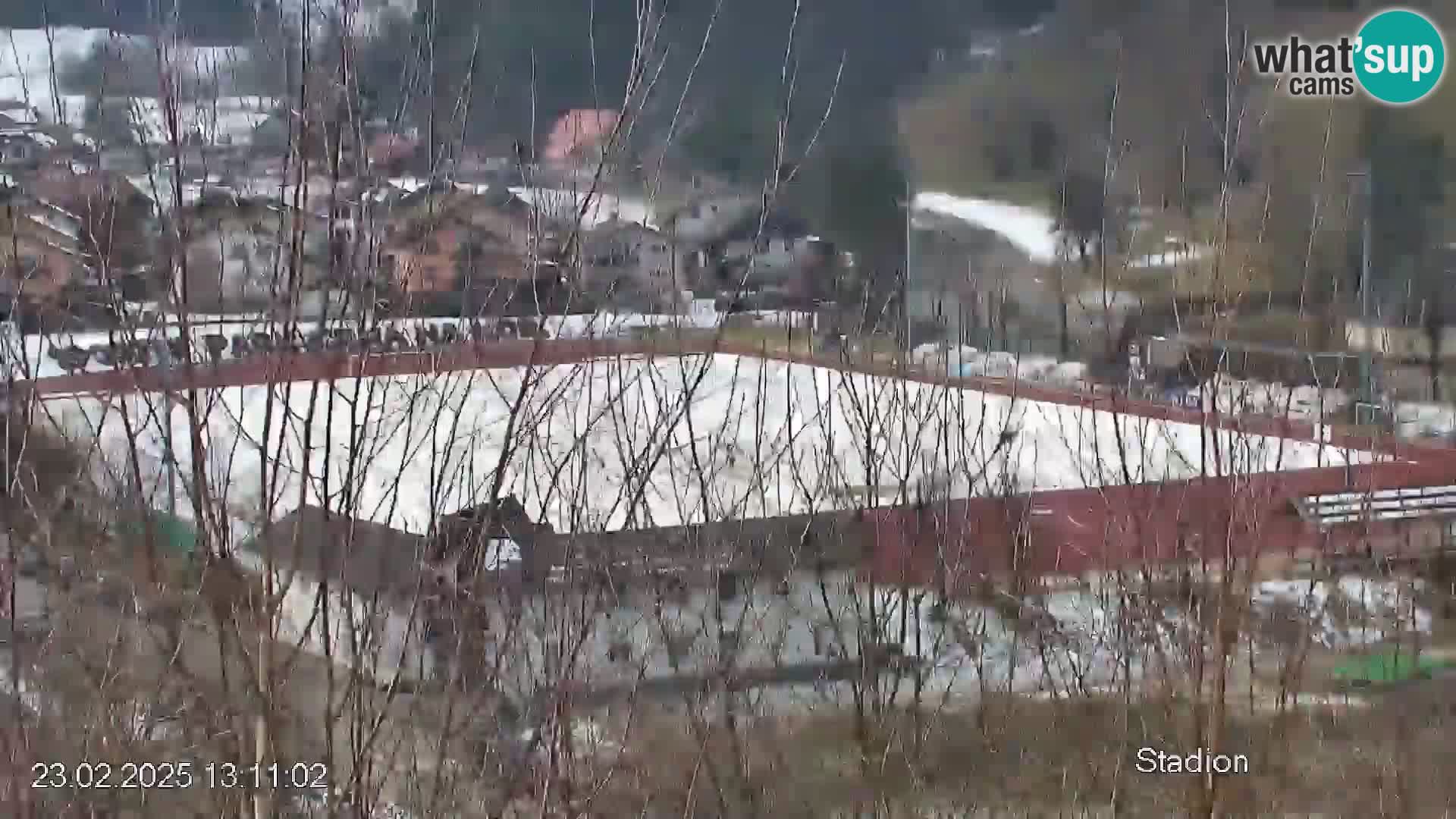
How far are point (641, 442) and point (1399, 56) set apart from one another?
2134 millimetres

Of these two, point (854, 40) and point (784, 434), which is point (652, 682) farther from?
point (854, 40)

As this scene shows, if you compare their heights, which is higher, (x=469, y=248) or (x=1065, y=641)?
(x=469, y=248)

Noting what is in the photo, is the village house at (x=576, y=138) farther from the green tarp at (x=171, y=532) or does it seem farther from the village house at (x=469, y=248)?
the green tarp at (x=171, y=532)

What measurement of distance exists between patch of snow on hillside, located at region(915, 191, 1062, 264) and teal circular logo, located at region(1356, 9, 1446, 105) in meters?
0.75

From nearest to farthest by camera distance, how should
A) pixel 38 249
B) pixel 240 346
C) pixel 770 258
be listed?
1. pixel 240 346
2. pixel 38 249
3. pixel 770 258

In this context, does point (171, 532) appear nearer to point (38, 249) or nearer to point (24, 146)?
point (38, 249)

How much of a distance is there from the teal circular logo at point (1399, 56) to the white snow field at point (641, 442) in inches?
37.9

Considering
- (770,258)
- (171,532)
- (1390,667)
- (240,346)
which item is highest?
(770,258)

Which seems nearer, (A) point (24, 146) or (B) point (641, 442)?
(A) point (24, 146)

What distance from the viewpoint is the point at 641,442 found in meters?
1.68

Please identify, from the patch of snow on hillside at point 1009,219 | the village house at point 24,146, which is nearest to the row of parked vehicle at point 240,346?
the village house at point 24,146

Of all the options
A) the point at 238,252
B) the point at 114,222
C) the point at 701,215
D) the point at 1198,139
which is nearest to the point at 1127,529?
the point at 1198,139

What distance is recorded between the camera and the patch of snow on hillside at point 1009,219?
8.85ft

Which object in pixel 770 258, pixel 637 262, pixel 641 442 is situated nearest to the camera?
pixel 641 442
